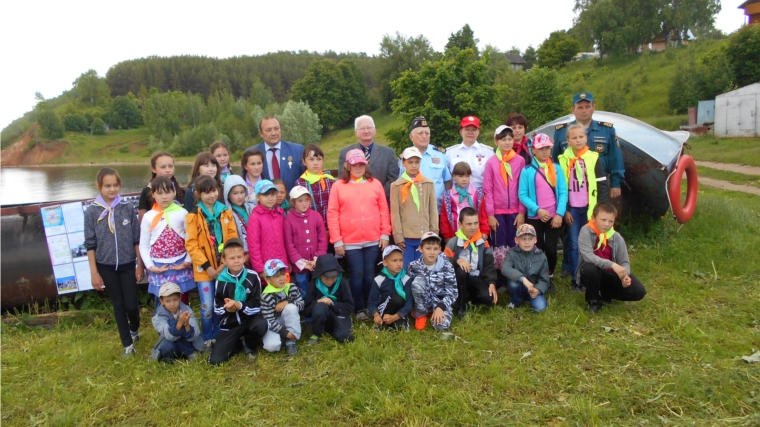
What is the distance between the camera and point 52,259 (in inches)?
215

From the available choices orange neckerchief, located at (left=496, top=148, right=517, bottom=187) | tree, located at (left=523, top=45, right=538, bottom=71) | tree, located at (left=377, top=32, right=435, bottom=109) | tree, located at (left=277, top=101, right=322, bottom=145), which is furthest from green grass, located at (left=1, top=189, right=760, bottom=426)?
tree, located at (left=523, top=45, right=538, bottom=71)

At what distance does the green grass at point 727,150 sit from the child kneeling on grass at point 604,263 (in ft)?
51.2

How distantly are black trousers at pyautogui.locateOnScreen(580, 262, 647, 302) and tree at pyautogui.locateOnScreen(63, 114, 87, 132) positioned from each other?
290 feet

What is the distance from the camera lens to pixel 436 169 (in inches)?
208

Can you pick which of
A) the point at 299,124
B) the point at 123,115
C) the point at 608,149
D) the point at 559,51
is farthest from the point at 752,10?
the point at 123,115

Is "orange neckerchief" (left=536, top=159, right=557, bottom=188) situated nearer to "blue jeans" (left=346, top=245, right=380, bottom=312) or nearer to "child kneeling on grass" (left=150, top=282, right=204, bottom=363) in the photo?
"blue jeans" (left=346, top=245, right=380, bottom=312)

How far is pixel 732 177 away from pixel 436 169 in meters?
13.7

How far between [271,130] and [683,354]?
4464mm

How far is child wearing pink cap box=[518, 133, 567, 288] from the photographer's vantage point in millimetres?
5023

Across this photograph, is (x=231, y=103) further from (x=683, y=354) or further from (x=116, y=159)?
(x=683, y=354)

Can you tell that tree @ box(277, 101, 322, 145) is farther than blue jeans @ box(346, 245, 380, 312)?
Yes

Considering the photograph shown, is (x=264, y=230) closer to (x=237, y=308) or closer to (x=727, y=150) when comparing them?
(x=237, y=308)

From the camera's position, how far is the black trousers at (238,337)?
13.0 ft

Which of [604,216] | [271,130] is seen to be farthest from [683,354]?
[271,130]
